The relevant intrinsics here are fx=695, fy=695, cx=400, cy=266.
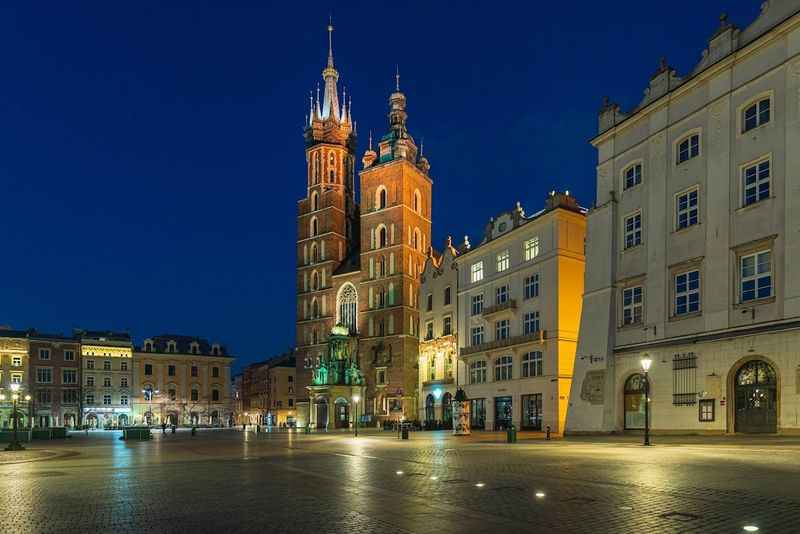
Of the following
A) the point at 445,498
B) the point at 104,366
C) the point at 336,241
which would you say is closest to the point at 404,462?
the point at 445,498

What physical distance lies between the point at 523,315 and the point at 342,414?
105ft

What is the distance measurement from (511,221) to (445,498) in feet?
143

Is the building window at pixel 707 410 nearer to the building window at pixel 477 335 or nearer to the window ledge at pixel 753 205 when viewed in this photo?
the window ledge at pixel 753 205

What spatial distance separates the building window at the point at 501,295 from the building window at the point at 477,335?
11.9ft

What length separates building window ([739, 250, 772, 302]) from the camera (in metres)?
29.5

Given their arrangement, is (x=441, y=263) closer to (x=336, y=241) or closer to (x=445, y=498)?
(x=336, y=241)

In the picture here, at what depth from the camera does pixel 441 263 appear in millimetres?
68688

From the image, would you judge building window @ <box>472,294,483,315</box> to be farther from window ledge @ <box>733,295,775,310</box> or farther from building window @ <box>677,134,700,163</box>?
window ledge @ <box>733,295,775,310</box>

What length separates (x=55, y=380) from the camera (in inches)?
4198

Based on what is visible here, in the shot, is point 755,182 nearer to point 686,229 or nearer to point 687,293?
point 686,229

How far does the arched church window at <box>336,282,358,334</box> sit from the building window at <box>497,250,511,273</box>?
4052 cm

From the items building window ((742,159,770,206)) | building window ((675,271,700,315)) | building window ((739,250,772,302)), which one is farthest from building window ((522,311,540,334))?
building window ((742,159,770,206))

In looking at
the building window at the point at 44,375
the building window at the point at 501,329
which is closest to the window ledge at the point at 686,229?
the building window at the point at 501,329

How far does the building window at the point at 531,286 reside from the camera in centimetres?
5197
